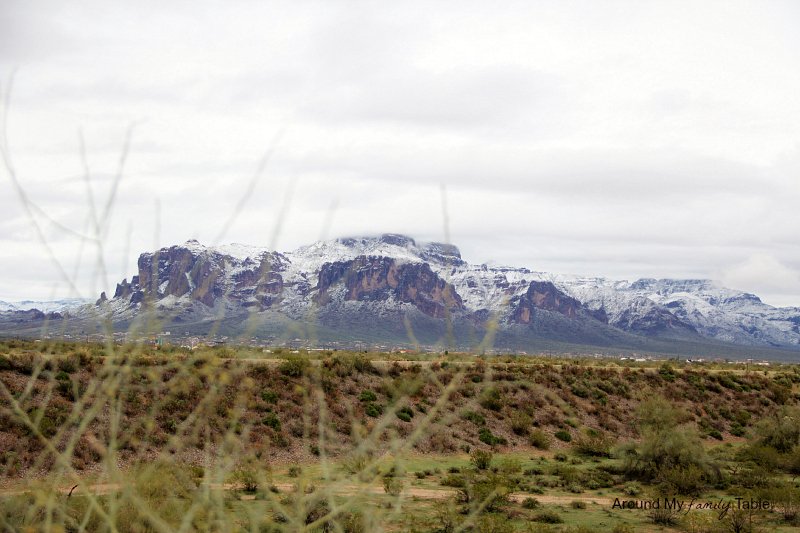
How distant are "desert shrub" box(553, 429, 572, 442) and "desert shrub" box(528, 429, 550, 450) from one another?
99cm

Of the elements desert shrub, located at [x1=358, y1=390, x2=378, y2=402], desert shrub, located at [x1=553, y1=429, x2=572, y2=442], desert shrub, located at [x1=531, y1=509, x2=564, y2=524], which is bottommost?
desert shrub, located at [x1=553, y1=429, x2=572, y2=442]

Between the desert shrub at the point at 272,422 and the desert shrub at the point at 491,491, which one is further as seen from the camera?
the desert shrub at the point at 272,422

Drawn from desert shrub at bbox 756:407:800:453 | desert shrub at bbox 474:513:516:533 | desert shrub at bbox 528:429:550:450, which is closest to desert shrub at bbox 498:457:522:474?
desert shrub at bbox 528:429:550:450

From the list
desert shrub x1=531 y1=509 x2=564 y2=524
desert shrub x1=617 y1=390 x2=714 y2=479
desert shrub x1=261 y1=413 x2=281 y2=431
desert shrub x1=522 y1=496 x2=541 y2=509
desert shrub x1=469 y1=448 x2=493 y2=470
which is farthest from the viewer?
desert shrub x1=261 y1=413 x2=281 y2=431

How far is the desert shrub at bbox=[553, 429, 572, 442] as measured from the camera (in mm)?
35731

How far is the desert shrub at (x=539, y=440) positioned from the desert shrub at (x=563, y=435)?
995 millimetres

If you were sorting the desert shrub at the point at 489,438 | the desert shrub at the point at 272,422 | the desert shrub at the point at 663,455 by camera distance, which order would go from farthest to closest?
the desert shrub at the point at 489,438 < the desert shrub at the point at 272,422 < the desert shrub at the point at 663,455

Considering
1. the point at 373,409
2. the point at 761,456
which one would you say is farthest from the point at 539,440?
the point at 761,456

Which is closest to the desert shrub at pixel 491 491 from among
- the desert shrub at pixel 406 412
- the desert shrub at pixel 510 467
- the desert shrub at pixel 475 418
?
the desert shrub at pixel 510 467

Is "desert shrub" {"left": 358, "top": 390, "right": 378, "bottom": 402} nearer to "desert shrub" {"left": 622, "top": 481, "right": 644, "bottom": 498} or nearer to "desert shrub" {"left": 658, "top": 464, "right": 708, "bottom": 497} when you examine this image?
"desert shrub" {"left": 622, "top": 481, "right": 644, "bottom": 498}

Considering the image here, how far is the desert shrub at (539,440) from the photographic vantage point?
3409 cm

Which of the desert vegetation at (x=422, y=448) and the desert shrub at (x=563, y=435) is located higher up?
the desert vegetation at (x=422, y=448)

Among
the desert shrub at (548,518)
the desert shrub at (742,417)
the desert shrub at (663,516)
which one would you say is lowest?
the desert shrub at (742,417)

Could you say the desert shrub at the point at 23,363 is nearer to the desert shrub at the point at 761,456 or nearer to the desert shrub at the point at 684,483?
the desert shrub at the point at 684,483
